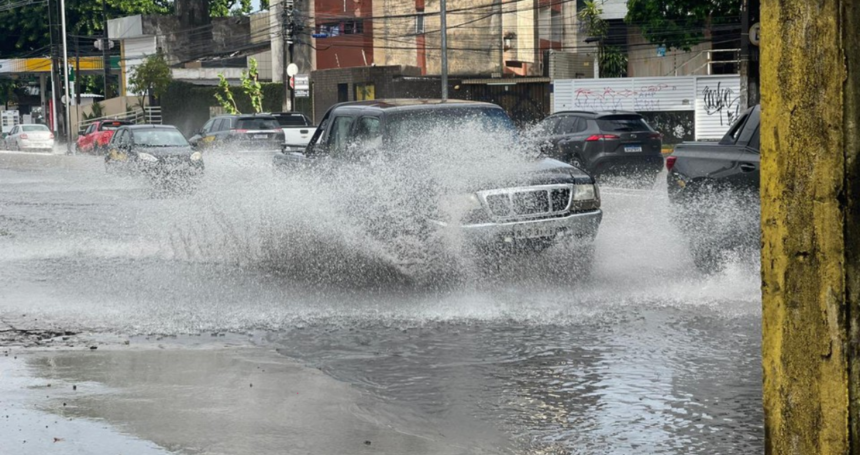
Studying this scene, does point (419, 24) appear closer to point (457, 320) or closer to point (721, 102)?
point (721, 102)

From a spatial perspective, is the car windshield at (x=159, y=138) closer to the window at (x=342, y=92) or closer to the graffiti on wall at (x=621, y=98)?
the graffiti on wall at (x=621, y=98)

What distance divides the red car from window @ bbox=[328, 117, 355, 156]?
116 feet

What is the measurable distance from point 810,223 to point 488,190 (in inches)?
269

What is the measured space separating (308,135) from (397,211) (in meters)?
23.6

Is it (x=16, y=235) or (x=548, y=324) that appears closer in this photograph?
(x=548, y=324)

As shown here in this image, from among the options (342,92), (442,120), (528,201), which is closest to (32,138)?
(342,92)

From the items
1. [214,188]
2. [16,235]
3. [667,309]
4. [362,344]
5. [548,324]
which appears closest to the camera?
[362,344]

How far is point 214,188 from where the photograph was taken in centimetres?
1430

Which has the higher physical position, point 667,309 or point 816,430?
point 816,430

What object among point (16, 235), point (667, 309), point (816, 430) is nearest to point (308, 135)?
point (16, 235)

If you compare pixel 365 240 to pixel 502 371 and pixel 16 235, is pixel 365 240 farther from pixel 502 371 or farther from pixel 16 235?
pixel 16 235

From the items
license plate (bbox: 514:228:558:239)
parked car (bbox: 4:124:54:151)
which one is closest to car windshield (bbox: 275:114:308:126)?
license plate (bbox: 514:228:558:239)

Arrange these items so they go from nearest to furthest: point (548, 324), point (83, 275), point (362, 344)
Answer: point (362, 344), point (548, 324), point (83, 275)

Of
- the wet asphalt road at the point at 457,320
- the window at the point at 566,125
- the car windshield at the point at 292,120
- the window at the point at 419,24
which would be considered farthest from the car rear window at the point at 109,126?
the wet asphalt road at the point at 457,320
